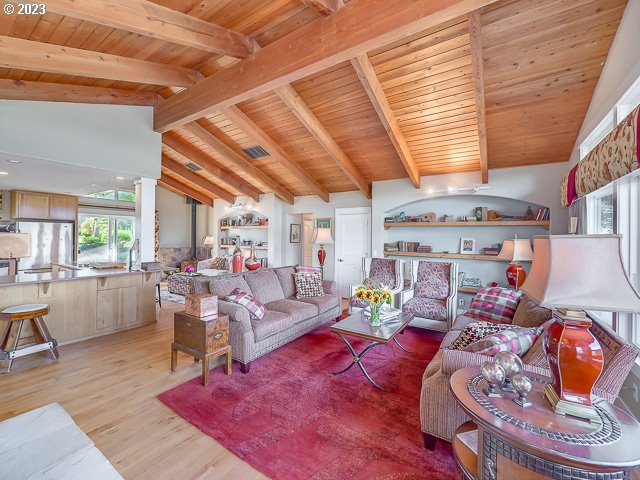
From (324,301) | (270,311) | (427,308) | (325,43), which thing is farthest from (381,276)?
(325,43)

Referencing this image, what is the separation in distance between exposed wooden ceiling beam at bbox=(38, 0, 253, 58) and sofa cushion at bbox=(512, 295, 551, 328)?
11.9 feet

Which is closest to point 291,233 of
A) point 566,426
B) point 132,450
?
point 132,450

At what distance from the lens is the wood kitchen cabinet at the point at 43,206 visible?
5.59 m

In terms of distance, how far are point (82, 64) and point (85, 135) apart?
4.17 feet

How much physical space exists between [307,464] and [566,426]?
1385mm

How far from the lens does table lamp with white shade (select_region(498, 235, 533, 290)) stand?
3943 mm

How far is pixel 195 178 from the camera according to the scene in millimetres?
7625

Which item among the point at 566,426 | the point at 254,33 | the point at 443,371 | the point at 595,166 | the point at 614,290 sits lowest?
the point at 443,371

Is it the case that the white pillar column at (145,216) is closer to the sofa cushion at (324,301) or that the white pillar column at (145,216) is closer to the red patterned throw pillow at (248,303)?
the red patterned throw pillow at (248,303)

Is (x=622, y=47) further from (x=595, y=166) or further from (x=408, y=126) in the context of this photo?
(x=408, y=126)

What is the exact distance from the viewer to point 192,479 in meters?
1.65

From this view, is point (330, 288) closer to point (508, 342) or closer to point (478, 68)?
point (508, 342)

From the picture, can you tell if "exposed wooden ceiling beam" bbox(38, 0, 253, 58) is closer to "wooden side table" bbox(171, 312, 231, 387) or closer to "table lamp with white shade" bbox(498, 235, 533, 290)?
"wooden side table" bbox(171, 312, 231, 387)

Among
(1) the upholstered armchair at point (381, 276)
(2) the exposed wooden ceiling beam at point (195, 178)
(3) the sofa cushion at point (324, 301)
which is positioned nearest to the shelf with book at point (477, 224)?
(1) the upholstered armchair at point (381, 276)
